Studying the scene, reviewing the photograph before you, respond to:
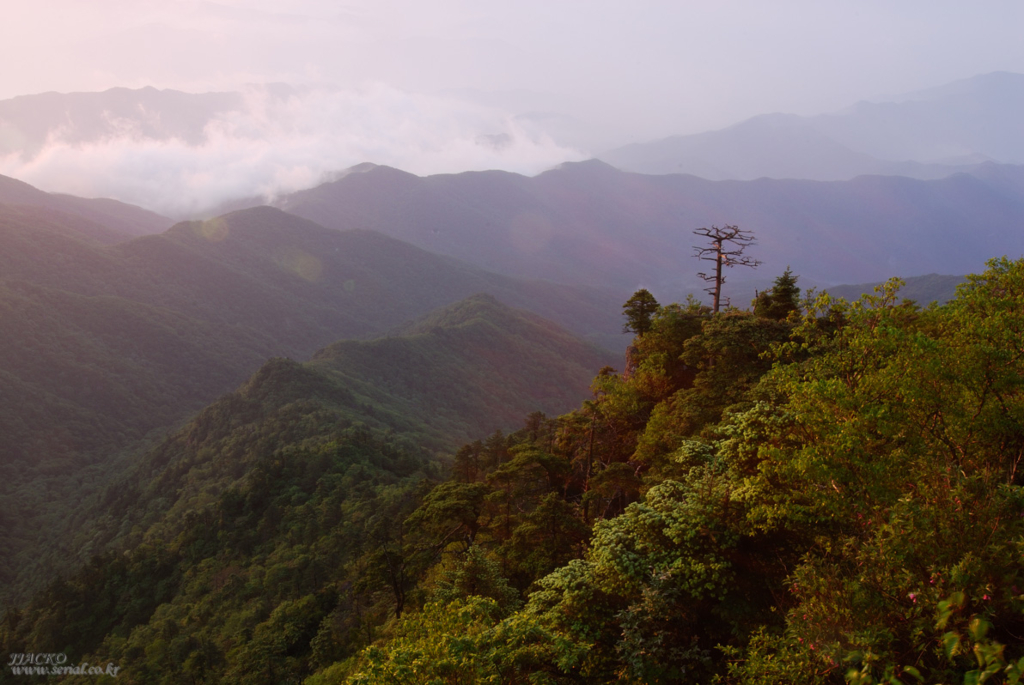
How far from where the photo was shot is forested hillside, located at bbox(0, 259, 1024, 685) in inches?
357

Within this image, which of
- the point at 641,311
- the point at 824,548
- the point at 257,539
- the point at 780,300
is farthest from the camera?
the point at 257,539

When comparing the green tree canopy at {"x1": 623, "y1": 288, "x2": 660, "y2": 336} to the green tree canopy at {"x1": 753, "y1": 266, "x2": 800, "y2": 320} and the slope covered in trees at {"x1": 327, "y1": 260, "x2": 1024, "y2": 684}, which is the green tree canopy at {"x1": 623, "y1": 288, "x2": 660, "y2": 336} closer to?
the green tree canopy at {"x1": 753, "y1": 266, "x2": 800, "y2": 320}

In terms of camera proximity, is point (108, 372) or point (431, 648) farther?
point (108, 372)

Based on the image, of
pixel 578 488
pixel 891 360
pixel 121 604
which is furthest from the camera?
pixel 121 604

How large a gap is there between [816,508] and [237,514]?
62.6 meters

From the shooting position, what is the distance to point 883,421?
12594 mm

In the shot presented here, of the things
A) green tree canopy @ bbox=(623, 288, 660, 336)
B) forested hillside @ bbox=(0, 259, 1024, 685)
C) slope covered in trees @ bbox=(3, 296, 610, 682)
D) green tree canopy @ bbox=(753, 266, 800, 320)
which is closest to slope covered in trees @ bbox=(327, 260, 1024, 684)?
forested hillside @ bbox=(0, 259, 1024, 685)

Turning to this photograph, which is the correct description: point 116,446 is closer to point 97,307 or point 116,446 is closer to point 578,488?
point 97,307

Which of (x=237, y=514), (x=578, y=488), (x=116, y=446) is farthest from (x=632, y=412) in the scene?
(x=116, y=446)

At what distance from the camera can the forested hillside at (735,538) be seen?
907cm

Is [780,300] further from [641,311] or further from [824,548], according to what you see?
[824,548]

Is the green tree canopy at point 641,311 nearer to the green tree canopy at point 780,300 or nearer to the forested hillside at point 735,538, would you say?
the forested hillside at point 735,538

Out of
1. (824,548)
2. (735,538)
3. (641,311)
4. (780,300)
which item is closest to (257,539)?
(641,311)

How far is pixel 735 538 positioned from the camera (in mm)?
14484
